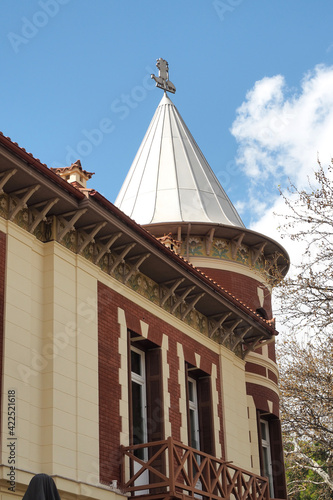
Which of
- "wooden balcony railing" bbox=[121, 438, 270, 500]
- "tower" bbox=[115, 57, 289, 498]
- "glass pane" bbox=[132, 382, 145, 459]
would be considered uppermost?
"tower" bbox=[115, 57, 289, 498]

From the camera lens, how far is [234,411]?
1984 cm

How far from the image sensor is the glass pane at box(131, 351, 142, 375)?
16.9m

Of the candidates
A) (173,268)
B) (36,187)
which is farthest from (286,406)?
(36,187)

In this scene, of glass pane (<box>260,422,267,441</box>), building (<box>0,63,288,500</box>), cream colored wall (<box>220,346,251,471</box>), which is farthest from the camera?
glass pane (<box>260,422,267,441</box>)

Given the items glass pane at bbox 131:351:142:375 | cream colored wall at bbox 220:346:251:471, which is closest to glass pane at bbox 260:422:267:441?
cream colored wall at bbox 220:346:251:471

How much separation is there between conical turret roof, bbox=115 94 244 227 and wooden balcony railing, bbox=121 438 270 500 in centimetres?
849

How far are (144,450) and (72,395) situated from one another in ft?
9.88

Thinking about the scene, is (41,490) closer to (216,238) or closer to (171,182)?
(216,238)

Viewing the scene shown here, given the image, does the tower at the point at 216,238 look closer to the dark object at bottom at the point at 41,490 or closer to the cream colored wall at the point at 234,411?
the cream colored wall at the point at 234,411

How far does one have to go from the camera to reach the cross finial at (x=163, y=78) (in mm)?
28312

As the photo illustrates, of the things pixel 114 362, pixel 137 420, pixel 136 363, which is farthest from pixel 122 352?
pixel 137 420

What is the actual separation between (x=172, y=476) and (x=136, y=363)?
3.17 meters

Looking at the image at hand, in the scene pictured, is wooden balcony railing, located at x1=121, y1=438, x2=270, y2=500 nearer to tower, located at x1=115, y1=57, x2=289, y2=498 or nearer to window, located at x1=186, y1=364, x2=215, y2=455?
window, located at x1=186, y1=364, x2=215, y2=455

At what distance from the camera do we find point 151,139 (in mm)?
27250
